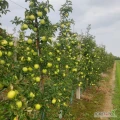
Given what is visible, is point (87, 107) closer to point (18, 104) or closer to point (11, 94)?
point (18, 104)

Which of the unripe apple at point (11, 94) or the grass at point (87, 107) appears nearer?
the unripe apple at point (11, 94)

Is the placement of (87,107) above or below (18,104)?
below

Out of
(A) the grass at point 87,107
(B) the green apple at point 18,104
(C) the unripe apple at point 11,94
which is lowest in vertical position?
(A) the grass at point 87,107

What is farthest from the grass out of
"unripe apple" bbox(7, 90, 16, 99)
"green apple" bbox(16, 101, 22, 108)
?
"unripe apple" bbox(7, 90, 16, 99)

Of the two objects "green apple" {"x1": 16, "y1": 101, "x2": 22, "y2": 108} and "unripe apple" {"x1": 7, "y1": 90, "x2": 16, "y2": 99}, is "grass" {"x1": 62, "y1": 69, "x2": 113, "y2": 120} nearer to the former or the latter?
"green apple" {"x1": 16, "y1": 101, "x2": 22, "y2": 108}

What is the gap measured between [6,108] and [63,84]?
3.65 metres

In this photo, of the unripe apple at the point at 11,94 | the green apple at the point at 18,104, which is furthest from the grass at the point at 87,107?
the unripe apple at the point at 11,94

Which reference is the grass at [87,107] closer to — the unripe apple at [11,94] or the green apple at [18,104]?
the green apple at [18,104]

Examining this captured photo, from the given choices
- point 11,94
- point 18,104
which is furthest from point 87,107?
point 11,94

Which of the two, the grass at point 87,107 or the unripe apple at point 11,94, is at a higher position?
the unripe apple at point 11,94

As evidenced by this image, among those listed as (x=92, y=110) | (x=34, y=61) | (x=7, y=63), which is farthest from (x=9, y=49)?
(x=92, y=110)

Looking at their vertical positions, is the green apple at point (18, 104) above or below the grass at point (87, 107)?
above

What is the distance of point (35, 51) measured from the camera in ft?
15.2

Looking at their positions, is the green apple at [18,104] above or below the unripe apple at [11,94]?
below
